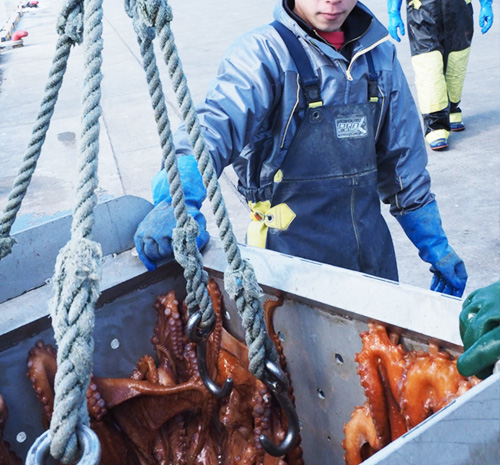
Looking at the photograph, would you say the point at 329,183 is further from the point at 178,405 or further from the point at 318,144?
the point at 178,405

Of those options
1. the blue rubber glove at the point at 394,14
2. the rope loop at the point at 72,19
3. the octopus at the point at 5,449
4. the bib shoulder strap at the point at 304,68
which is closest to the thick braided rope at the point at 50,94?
the rope loop at the point at 72,19

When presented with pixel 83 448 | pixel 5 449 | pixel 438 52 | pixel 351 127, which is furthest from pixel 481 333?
pixel 438 52

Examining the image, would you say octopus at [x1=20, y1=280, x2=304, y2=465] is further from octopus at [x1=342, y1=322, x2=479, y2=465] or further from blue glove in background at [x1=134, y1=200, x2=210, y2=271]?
octopus at [x1=342, y1=322, x2=479, y2=465]

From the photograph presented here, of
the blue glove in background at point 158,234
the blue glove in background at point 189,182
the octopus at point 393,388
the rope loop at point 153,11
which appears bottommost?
the octopus at point 393,388

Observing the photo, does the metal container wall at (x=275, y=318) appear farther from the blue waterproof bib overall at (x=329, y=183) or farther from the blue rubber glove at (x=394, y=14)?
the blue rubber glove at (x=394, y=14)

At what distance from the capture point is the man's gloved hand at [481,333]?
3.72 ft

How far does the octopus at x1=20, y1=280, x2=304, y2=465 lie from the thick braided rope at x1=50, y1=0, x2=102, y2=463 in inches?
31.3

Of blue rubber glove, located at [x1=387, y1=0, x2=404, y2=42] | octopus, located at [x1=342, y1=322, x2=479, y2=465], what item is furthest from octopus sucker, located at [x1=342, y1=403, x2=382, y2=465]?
blue rubber glove, located at [x1=387, y1=0, x2=404, y2=42]

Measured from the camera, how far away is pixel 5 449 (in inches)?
73.9

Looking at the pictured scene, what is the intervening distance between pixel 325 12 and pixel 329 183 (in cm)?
55

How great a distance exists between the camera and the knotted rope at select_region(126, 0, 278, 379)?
1342 millimetres

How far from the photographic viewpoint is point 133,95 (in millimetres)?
8492

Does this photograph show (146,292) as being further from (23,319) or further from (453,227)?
(453,227)

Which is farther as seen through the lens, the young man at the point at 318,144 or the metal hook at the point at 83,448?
the young man at the point at 318,144
